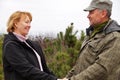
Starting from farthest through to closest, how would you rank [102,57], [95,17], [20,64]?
[95,17] < [20,64] < [102,57]

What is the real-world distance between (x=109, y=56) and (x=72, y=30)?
30.9 ft

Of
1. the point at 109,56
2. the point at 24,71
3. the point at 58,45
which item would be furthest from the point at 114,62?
the point at 58,45

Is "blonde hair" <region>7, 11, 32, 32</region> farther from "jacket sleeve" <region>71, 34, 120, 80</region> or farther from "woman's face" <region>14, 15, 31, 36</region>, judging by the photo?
"jacket sleeve" <region>71, 34, 120, 80</region>

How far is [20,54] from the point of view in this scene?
4996 millimetres

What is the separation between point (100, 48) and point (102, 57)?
130 millimetres

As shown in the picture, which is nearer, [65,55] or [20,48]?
[20,48]

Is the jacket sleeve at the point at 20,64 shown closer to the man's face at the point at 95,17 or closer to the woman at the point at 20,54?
the woman at the point at 20,54

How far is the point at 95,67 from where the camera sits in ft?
15.9

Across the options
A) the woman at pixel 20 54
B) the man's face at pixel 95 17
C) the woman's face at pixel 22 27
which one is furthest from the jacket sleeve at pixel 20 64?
the man's face at pixel 95 17

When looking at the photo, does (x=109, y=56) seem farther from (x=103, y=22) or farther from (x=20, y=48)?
(x=20, y=48)

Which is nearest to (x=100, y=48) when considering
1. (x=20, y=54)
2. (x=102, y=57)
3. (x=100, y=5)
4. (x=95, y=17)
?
(x=102, y=57)

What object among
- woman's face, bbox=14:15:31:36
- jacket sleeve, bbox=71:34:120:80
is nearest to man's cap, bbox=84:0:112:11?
jacket sleeve, bbox=71:34:120:80

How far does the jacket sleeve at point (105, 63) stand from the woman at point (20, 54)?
44 cm

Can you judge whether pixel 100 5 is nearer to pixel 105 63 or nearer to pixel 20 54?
pixel 105 63
